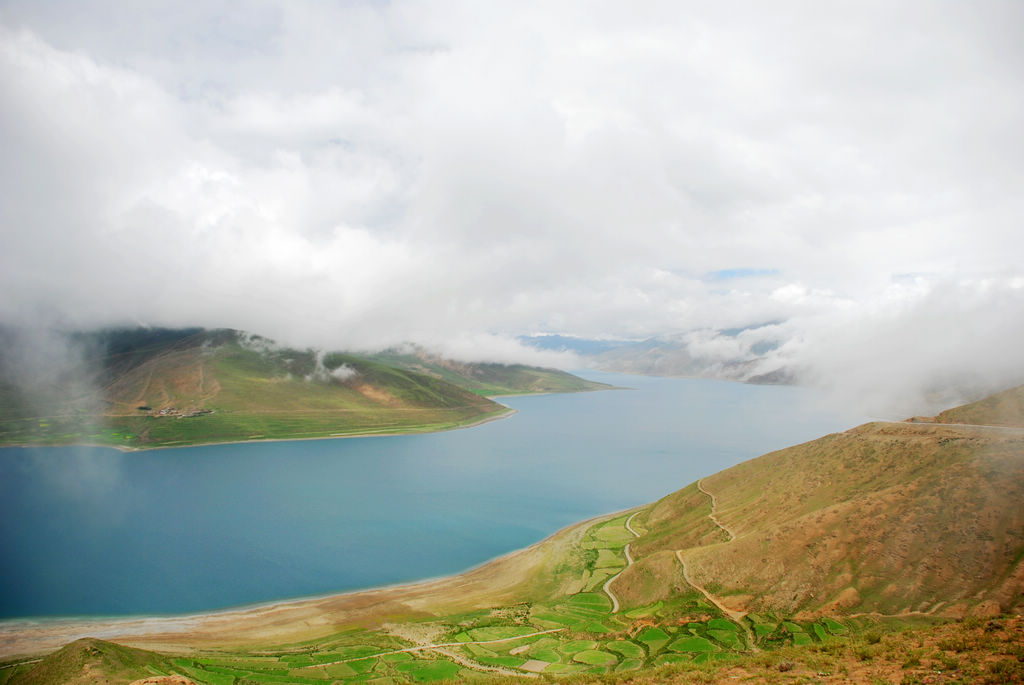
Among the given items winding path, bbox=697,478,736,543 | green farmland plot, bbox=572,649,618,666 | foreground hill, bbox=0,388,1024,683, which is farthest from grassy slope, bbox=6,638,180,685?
winding path, bbox=697,478,736,543

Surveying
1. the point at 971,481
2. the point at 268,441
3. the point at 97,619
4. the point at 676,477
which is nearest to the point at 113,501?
the point at 97,619

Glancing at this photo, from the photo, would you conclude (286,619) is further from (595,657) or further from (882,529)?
(882,529)

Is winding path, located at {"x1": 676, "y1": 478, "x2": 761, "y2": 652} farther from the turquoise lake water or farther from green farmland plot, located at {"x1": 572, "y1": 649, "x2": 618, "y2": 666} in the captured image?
the turquoise lake water

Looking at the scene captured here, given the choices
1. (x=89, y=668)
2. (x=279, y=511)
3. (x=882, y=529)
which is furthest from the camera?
(x=279, y=511)

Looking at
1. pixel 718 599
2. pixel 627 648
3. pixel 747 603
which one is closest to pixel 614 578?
pixel 718 599

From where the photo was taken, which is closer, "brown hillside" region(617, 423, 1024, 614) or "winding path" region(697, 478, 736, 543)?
"brown hillside" region(617, 423, 1024, 614)

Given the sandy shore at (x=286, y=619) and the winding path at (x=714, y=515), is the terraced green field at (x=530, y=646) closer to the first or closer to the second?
the sandy shore at (x=286, y=619)
